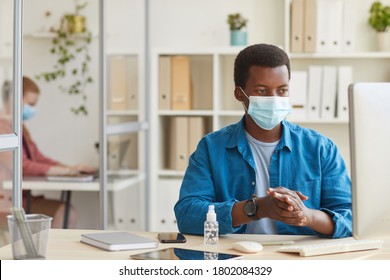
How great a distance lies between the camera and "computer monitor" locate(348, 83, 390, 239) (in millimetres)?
1793

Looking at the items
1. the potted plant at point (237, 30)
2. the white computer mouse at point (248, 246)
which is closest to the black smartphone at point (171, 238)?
the white computer mouse at point (248, 246)

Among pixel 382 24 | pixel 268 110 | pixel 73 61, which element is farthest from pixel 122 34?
pixel 268 110

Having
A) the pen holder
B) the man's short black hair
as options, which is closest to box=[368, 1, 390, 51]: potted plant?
the man's short black hair

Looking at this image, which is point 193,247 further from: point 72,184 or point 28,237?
point 72,184

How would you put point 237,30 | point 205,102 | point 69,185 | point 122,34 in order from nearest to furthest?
1. point 69,185
2. point 237,30
3. point 205,102
4. point 122,34

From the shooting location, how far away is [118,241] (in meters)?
2.06

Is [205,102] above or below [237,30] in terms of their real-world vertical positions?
below

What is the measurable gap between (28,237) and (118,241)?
31 centimetres

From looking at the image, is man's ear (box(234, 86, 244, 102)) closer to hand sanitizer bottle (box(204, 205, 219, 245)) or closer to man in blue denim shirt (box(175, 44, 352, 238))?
man in blue denim shirt (box(175, 44, 352, 238))

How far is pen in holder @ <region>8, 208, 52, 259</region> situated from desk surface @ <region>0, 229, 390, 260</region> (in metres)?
0.07

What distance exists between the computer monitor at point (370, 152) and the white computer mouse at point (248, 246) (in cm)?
31

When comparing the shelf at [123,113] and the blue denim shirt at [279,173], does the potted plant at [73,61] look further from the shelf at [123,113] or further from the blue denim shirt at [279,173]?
the blue denim shirt at [279,173]

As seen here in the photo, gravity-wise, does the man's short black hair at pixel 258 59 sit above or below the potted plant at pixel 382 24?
below

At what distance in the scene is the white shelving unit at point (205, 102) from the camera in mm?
4609
